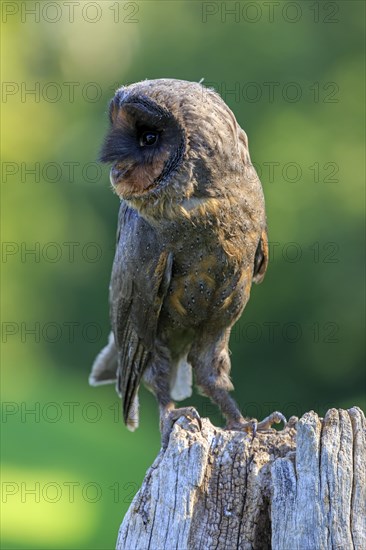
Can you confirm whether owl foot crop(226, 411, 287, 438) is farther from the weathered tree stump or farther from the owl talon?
the weathered tree stump

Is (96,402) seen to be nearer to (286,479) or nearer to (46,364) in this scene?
(46,364)

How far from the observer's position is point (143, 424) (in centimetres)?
1294

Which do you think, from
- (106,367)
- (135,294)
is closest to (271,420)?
(135,294)

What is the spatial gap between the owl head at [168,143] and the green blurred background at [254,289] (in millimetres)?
3035

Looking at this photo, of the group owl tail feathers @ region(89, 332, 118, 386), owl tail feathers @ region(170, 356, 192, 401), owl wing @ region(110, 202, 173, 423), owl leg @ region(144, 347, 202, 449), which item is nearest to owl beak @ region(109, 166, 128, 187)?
owl wing @ region(110, 202, 173, 423)

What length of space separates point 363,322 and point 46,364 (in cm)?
694

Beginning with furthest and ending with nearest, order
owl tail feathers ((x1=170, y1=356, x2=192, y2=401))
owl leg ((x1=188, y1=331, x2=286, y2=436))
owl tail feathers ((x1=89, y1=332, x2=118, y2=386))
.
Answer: owl tail feathers ((x1=89, y1=332, x2=118, y2=386)) < owl tail feathers ((x1=170, y1=356, x2=192, y2=401)) < owl leg ((x1=188, y1=331, x2=286, y2=436))

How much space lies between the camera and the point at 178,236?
14.3 ft

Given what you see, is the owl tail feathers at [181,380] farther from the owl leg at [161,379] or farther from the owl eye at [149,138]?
the owl eye at [149,138]

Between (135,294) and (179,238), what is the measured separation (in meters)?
0.50

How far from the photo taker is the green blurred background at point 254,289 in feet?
31.5

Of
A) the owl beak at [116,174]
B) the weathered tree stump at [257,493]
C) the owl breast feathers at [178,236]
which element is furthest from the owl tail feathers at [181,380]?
the weathered tree stump at [257,493]

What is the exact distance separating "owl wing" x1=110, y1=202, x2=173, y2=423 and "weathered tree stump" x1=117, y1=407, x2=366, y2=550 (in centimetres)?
133

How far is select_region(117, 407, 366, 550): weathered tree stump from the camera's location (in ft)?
9.59
